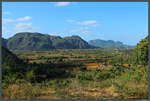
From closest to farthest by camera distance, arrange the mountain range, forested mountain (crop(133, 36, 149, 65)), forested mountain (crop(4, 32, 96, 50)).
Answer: forested mountain (crop(133, 36, 149, 65)) → the mountain range → forested mountain (crop(4, 32, 96, 50))

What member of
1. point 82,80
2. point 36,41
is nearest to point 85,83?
point 82,80

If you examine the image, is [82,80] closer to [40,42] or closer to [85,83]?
[85,83]

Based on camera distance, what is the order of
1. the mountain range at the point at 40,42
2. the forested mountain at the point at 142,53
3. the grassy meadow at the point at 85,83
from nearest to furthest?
the grassy meadow at the point at 85,83 → the forested mountain at the point at 142,53 → the mountain range at the point at 40,42

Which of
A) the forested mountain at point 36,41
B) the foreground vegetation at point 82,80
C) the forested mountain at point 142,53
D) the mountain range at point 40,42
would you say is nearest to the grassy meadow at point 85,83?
the foreground vegetation at point 82,80

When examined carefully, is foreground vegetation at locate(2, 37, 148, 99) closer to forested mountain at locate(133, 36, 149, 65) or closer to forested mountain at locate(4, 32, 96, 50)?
forested mountain at locate(133, 36, 149, 65)

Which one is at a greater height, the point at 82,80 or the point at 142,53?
the point at 142,53

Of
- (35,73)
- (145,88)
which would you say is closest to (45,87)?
(35,73)

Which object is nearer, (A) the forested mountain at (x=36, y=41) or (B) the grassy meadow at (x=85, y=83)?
(B) the grassy meadow at (x=85, y=83)

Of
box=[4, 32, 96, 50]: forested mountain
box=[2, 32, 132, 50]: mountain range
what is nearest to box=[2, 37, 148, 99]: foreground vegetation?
box=[2, 32, 132, 50]: mountain range

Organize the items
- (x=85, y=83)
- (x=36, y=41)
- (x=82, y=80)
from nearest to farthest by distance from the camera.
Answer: (x=85, y=83) < (x=82, y=80) < (x=36, y=41)

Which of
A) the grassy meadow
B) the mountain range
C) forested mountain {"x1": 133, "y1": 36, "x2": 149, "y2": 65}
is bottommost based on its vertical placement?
the grassy meadow

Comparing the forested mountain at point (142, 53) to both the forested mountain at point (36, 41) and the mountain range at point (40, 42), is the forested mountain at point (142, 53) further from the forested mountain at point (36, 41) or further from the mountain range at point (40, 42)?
the forested mountain at point (36, 41)

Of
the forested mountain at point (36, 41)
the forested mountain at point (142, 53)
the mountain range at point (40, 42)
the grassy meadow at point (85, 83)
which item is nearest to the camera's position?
the grassy meadow at point (85, 83)

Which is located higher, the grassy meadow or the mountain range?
the mountain range
